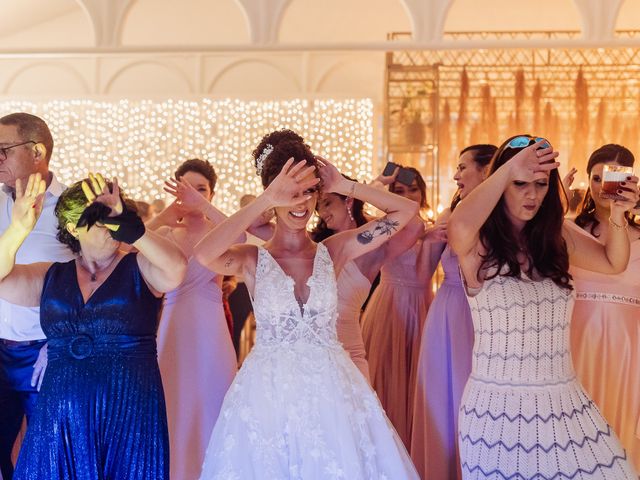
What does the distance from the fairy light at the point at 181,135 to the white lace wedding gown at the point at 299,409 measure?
8.60 meters

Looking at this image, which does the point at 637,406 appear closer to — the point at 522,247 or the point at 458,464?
the point at 458,464

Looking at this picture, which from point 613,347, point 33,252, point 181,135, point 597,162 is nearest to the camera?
point 33,252

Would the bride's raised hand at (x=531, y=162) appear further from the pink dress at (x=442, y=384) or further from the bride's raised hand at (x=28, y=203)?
the bride's raised hand at (x=28, y=203)

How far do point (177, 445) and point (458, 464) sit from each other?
1402mm

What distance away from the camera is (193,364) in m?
4.58

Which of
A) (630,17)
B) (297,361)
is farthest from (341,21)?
(297,361)

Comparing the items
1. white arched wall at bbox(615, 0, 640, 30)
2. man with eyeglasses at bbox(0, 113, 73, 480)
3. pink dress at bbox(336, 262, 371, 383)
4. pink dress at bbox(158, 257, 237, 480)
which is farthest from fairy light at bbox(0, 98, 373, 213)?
man with eyeglasses at bbox(0, 113, 73, 480)

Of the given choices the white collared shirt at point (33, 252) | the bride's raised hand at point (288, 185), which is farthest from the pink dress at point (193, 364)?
the bride's raised hand at point (288, 185)

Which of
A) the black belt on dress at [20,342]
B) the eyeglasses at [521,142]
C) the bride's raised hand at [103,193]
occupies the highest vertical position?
the eyeglasses at [521,142]

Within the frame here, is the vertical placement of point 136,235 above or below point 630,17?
below

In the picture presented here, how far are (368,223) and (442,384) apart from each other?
1273 millimetres

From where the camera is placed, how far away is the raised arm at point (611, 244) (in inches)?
134

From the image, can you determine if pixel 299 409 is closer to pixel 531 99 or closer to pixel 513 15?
pixel 531 99

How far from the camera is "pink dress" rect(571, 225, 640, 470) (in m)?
4.56
